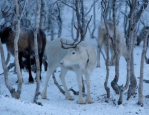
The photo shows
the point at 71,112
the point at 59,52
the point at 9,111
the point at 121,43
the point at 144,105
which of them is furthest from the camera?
the point at 121,43

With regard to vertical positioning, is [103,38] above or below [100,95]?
above

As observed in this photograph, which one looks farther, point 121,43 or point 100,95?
point 121,43

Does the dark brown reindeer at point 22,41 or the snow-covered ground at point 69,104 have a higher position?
the dark brown reindeer at point 22,41

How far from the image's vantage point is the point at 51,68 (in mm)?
9258

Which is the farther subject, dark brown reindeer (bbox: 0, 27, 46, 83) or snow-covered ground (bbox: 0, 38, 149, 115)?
dark brown reindeer (bbox: 0, 27, 46, 83)

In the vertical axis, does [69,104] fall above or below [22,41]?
below

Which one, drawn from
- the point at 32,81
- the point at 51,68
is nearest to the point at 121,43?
the point at 32,81

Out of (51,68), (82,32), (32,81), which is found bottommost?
(32,81)

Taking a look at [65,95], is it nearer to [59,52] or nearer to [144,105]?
[59,52]

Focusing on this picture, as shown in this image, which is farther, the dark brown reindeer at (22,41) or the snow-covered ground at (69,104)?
the dark brown reindeer at (22,41)

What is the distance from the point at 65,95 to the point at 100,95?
0.92m

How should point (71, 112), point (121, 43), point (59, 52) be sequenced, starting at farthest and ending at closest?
point (121, 43)
point (59, 52)
point (71, 112)

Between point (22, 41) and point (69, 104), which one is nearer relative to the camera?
point (69, 104)

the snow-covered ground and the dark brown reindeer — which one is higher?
the dark brown reindeer
